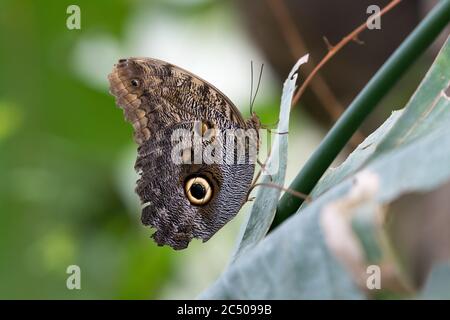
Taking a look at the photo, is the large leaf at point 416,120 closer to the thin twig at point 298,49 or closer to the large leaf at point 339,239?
the large leaf at point 339,239

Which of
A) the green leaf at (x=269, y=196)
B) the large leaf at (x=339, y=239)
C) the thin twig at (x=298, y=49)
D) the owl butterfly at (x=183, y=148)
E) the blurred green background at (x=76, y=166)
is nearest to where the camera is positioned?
the large leaf at (x=339, y=239)

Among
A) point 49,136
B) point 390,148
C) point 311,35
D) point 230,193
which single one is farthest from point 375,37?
point 390,148

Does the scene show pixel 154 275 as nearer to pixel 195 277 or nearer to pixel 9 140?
pixel 195 277

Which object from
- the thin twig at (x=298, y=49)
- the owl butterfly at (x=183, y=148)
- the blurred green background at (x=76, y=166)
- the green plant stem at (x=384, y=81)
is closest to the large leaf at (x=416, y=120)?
the green plant stem at (x=384, y=81)

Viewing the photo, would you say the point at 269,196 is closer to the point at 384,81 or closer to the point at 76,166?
the point at 384,81

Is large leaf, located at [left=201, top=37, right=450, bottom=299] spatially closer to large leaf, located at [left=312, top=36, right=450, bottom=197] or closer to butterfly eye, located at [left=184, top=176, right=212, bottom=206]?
large leaf, located at [left=312, top=36, right=450, bottom=197]

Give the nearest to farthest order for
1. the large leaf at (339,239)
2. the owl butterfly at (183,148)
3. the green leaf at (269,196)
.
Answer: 1. the large leaf at (339,239)
2. the green leaf at (269,196)
3. the owl butterfly at (183,148)
